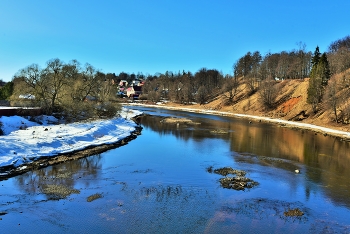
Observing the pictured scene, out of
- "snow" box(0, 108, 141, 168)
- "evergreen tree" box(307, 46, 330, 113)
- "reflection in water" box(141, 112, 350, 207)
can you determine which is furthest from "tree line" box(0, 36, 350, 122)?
"reflection in water" box(141, 112, 350, 207)

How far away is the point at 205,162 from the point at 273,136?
698 inches

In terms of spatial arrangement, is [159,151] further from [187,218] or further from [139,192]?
[187,218]

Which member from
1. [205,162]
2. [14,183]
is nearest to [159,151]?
[205,162]

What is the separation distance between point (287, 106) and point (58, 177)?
5701cm

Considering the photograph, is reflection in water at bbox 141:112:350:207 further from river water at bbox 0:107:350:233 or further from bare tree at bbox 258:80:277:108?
bare tree at bbox 258:80:277:108

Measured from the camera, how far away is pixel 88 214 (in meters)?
12.3

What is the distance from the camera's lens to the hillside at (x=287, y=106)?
4944 centimetres

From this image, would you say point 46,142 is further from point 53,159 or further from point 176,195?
point 176,195

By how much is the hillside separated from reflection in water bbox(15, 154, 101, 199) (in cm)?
3712

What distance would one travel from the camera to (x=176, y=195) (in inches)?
587

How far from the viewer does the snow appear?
20.1m

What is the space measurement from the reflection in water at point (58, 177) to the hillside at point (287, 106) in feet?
122

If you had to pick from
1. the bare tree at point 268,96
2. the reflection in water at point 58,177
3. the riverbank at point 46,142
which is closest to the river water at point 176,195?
the reflection in water at point 58,177

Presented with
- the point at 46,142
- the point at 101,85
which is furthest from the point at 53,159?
the point at 101,85
